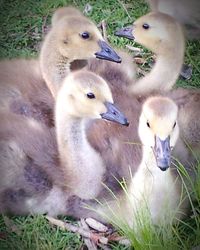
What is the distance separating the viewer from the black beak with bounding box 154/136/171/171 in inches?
55.2

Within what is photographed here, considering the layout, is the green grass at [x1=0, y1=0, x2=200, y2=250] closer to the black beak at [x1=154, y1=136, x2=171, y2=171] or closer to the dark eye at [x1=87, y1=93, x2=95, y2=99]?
the black beak at [x1=154, y1=136, x2=171, y2=171]

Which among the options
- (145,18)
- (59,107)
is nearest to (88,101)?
(59,107)

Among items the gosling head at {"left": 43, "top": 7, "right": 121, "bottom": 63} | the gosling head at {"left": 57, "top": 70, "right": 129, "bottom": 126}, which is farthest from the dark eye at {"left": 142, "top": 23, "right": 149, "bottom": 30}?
the gosling head at {"left": 57, "top": 70, "right": 129, "bottom": 126}

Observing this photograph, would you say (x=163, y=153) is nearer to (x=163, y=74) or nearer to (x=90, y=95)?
(x=90, y=95)

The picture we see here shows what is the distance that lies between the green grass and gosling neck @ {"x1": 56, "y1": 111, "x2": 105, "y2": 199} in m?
0.10

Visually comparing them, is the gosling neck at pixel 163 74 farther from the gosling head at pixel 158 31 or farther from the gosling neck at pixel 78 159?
the gosling neck at pixel 78 159

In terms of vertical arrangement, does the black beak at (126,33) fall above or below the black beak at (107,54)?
below

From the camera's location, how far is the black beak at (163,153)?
1.40 metres

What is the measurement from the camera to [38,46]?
1779 mm

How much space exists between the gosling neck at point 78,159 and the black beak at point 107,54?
0.47 feet

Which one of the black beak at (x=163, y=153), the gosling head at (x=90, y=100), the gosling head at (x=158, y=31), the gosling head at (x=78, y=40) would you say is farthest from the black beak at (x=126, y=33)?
the black beak at (x=163, y=153)

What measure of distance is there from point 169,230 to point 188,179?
0.39 ft

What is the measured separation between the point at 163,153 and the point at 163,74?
0.98 ft

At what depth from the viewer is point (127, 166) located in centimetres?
153
